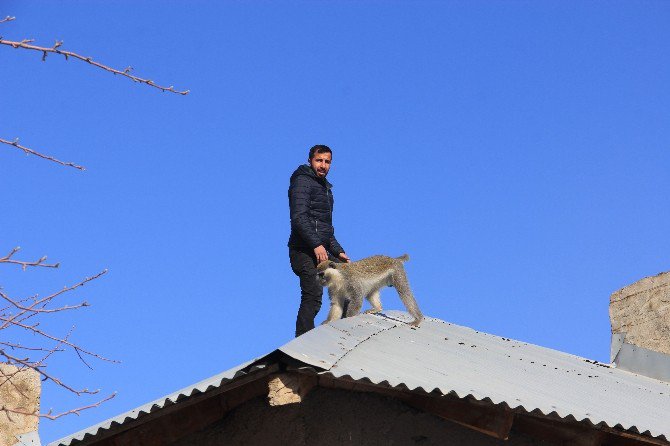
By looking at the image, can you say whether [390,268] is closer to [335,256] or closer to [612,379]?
[335,256]

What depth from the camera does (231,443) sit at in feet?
23.5

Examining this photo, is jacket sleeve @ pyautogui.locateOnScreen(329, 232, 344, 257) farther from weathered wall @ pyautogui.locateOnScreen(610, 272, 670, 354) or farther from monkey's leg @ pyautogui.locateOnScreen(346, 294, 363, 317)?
weathered wall @ pyautogui.locateOnScreen(610, 272, 670, 354)

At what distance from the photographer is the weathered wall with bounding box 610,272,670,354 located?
564 inches

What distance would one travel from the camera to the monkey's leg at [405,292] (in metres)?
10.6

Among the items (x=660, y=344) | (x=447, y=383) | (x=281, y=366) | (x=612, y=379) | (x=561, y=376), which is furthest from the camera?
(x=660, y=344)

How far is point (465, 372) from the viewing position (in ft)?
25.6

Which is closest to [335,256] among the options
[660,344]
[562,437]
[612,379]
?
[612,379]

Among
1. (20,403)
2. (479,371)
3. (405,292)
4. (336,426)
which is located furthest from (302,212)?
(20,403)

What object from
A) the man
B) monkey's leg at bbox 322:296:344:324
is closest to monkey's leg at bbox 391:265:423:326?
monkey's leg at bbox 322:296:344:324

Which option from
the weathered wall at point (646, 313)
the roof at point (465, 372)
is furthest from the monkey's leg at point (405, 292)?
the weathered wall at point (646, 313)

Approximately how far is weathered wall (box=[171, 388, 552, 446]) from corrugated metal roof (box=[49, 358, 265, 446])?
0.52 m

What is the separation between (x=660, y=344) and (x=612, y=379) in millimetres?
4837

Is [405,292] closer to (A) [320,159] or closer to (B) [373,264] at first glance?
(B) [373,264]

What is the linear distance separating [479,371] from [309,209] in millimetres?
2697
